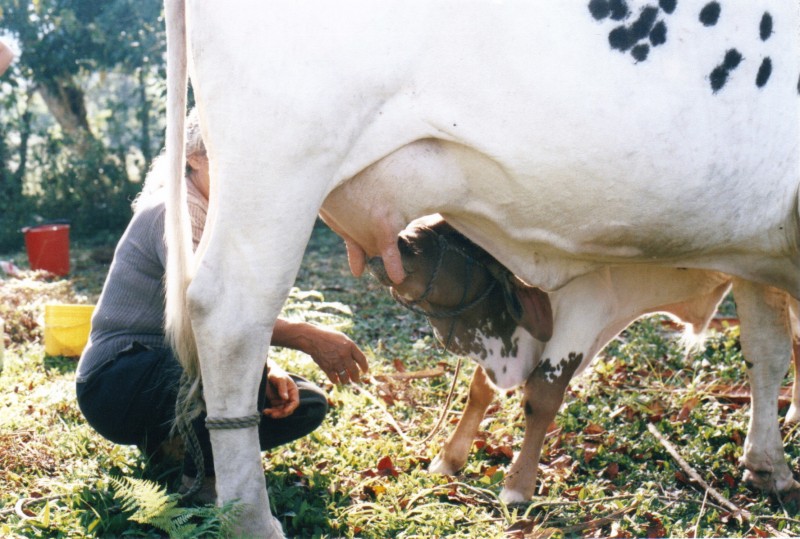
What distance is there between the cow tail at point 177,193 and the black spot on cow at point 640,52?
1.39 meters

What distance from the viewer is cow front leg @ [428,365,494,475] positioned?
12.0 feet

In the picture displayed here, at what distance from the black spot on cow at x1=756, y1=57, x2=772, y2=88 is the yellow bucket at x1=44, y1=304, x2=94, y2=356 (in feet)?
12.6

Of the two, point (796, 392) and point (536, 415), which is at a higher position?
point (796, 392)

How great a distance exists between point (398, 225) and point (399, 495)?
1.16m

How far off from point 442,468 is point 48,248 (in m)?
5.14

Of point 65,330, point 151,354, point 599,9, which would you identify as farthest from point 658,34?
point 65,330

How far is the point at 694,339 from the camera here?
4.14 m

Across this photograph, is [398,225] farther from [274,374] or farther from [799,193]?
[799,193]

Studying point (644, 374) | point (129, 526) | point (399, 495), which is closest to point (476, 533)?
point (399, 495)

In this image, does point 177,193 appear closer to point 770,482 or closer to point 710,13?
point 710,13

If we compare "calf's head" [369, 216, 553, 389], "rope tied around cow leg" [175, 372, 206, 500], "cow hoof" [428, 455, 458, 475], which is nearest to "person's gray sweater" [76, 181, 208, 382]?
"rope tied around cow leg" [175, 372, 206, 500]

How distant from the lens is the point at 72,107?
424 inches

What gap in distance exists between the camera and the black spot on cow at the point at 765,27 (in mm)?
2791

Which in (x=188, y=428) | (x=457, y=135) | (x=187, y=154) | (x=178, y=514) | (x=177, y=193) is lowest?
(x=178, y=514)
